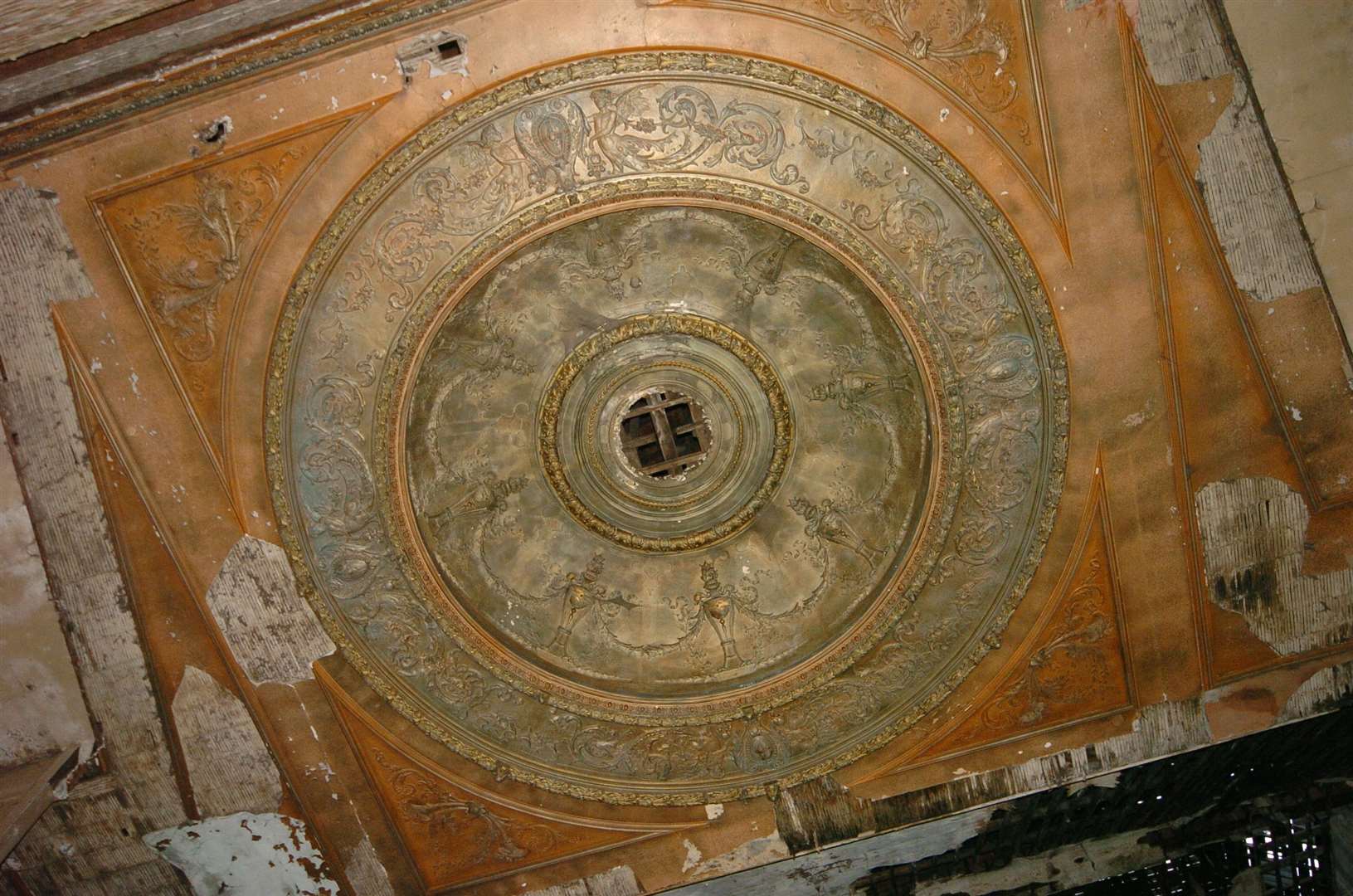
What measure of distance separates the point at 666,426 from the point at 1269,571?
12.9 feet

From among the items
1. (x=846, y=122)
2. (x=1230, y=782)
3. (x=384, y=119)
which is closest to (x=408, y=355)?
(x=384, y=119)

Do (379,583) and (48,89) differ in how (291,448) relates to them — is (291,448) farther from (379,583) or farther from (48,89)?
(48,89)

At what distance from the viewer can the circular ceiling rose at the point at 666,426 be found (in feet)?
18.3

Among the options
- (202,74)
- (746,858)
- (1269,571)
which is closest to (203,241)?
(202,74)

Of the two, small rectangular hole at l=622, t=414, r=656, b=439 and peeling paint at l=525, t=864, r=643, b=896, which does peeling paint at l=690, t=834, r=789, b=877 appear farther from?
small rectangular hole at l=622, t=414, r=656, b=439

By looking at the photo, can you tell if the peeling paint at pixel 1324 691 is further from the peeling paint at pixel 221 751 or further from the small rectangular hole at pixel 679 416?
the peeling paint at pixel 221 751

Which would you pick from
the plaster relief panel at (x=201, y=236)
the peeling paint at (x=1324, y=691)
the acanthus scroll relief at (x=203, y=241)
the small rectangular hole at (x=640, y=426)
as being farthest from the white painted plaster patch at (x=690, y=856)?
the acanthus scroll relief at (x=203, y=241)

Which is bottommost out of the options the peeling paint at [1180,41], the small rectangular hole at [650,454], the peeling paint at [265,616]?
the peeling paint at [265,616]

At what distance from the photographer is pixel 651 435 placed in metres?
6.84

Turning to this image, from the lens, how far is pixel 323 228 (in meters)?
→ 5.55

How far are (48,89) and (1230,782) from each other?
825 centimetres

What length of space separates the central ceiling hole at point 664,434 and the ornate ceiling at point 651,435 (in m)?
0.04

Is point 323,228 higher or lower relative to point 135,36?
lower

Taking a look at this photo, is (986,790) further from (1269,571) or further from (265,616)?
(265,616)
